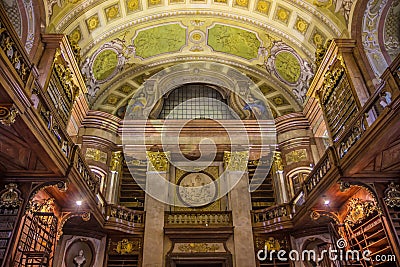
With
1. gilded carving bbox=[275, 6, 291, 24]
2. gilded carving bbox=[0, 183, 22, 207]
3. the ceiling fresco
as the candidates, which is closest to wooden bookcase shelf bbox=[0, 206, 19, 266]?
gilded carving bbox=[0, 183, 22, 207]

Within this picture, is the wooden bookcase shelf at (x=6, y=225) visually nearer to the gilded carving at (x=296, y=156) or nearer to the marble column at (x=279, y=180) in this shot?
the marble column at (x=279, y=180)

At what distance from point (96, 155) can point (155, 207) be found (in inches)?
93.3

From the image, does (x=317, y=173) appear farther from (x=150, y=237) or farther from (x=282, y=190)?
(x=150, y=237)

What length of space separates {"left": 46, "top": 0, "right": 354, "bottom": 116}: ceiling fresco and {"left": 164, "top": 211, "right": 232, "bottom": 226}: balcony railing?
4148mm

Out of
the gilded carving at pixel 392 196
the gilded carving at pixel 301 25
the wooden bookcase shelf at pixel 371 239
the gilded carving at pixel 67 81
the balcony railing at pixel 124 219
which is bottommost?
the wooden bookcase shelf at pixel 371 239

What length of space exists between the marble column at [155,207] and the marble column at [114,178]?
878 millimetres

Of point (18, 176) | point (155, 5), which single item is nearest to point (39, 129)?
point (18, 176)

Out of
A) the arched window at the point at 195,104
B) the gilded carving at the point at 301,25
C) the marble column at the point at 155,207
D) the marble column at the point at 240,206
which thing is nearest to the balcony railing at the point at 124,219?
the marble column at the point at 155,207

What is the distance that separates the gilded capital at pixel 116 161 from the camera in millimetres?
10627

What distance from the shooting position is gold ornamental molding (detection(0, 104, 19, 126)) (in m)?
4.33

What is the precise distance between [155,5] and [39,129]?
7.17 meters

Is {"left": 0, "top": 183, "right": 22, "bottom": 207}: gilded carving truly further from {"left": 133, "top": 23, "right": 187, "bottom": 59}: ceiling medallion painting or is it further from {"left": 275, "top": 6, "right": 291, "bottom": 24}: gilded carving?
{"left": 275, "top": 6, "right": 291, "bottom": 24}: gilded carving
